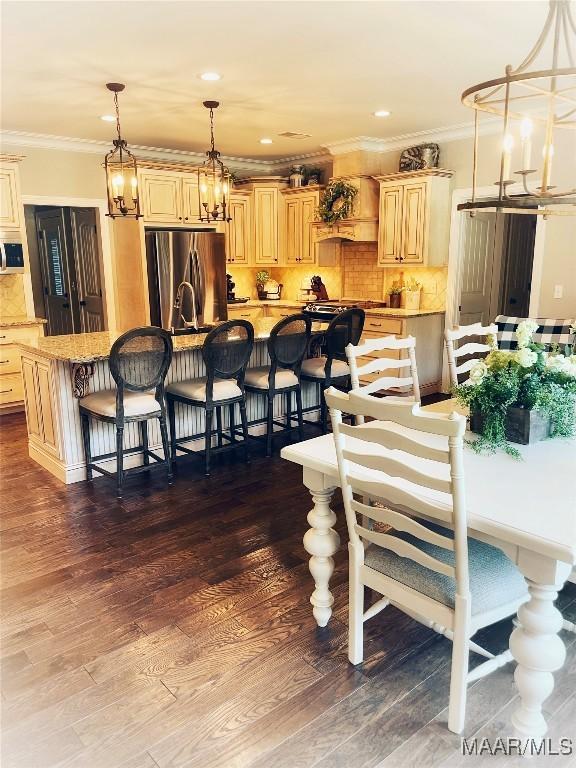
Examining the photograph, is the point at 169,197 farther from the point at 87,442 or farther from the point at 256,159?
the point at 87,442

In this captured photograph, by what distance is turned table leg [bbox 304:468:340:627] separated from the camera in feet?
7.32

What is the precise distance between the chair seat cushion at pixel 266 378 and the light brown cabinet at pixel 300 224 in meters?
3.11

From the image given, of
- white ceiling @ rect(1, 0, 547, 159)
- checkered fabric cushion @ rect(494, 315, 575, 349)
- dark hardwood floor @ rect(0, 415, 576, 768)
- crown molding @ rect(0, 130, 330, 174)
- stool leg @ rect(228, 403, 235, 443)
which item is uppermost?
white ceiling @ rect(1, 0, 547, 159)

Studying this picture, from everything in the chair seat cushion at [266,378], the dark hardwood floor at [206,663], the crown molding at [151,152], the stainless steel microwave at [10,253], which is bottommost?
the dark hardwood floor at [206,663]

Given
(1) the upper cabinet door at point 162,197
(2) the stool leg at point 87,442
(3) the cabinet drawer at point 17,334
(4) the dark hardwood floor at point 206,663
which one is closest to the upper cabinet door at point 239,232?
(1) the upper cabinet door at point 162,197

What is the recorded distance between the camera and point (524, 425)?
7.44ft

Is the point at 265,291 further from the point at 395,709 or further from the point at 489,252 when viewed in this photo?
the point at 395,709

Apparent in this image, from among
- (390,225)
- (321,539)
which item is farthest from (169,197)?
(321,539)

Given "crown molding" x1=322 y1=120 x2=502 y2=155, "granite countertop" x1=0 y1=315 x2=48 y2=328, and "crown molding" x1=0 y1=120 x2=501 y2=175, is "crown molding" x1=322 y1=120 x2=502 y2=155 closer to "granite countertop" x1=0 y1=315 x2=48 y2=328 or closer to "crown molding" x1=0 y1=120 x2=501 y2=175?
"crown molding" x1=0 y1=120 x2=501 y2=175

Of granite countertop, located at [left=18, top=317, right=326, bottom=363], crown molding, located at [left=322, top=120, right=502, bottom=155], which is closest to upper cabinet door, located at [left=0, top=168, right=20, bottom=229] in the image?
granite countertop, located at [left=18, top=317, right=326, bottom=363]

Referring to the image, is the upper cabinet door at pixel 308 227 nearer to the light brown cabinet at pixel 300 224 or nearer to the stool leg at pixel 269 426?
the light brown cabinet at pixel 300 224

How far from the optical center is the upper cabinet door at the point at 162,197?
6.46 metres

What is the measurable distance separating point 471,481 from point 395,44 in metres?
2.80

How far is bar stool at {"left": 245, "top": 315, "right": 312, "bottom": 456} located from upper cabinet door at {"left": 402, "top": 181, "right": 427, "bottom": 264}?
2386 millimetres
